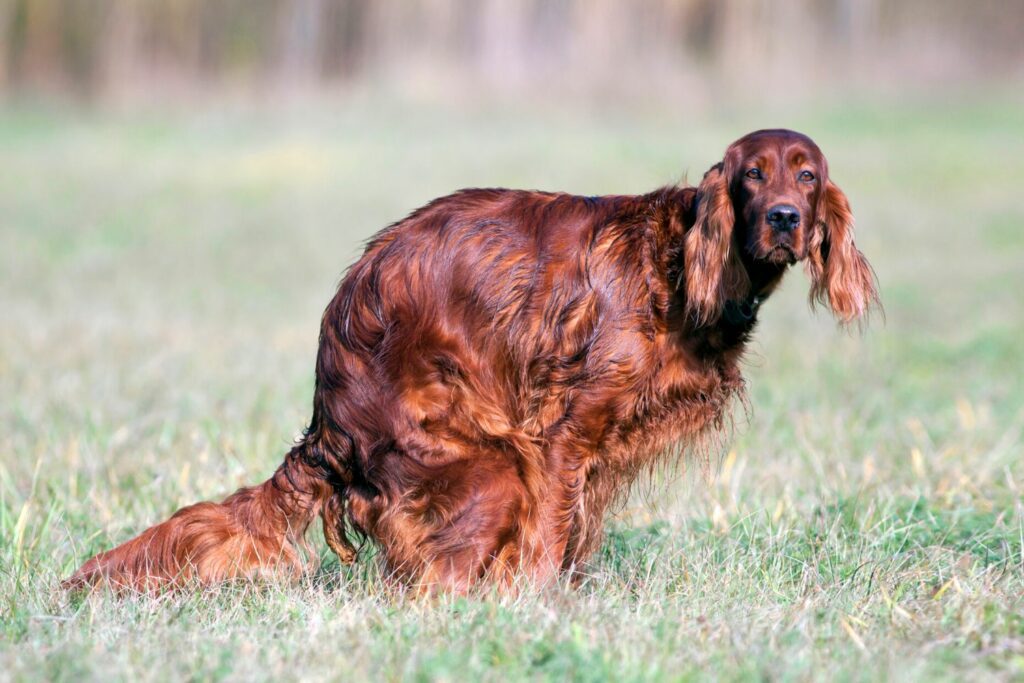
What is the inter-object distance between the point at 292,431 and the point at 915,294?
772 cm

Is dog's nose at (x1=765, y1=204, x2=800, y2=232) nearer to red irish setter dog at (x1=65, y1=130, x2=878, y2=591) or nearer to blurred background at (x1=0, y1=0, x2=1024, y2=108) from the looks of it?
red irish setter dog at (x1=65, y1=130, x2=878, y2=591)

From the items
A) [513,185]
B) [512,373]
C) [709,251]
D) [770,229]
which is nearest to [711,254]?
[709,251]

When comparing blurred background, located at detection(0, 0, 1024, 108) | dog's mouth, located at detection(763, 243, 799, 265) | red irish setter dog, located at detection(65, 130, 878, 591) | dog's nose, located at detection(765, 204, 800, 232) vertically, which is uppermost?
blurred background, located at detection(0, 0, 1024, 108)

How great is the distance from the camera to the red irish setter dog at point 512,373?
11.9 feet

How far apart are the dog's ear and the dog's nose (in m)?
0.13

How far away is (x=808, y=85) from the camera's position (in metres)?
26.3

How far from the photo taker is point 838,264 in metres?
3.78

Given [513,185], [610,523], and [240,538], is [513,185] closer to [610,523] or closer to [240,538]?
[610,523]

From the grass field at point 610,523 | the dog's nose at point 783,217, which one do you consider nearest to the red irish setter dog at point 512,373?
the dog's nose at point 783,217

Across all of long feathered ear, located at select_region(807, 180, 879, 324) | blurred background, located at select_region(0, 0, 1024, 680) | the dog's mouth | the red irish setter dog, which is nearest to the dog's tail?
the red irish setter dog

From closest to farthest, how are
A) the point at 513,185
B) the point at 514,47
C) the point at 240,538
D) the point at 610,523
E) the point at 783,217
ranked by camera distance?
the point at 783,217 < the point at 240,538 < the point at 610,523 < the point at 513,185 < the point at 514,47

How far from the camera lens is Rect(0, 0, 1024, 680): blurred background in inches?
132

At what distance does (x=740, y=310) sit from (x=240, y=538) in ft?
5.72

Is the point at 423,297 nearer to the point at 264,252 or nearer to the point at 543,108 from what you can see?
the point at 264,252
